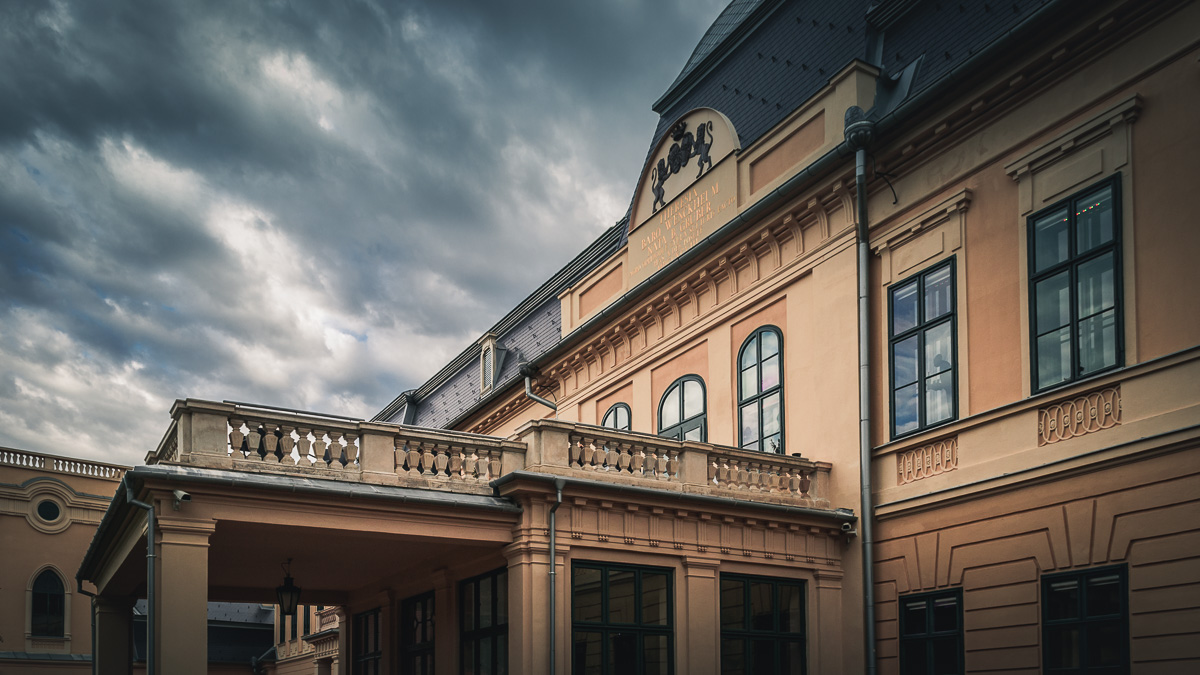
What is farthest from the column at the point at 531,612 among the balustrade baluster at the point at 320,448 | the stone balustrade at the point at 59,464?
the stone balustrade at the point at 59,464

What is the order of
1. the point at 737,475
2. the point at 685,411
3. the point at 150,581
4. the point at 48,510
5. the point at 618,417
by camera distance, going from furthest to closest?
the point at 48,510, the point at 618,417, the point at 685,411, the point at 737,475, the point at 150,581

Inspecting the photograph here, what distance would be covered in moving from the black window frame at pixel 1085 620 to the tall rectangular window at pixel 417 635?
361 inches

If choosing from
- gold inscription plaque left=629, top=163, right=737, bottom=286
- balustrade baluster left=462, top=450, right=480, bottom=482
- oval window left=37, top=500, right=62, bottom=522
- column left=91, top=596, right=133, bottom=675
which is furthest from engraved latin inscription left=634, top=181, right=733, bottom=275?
oval window left=37, top=500, right=62, bottom=522

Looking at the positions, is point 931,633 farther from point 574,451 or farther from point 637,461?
point 574,451

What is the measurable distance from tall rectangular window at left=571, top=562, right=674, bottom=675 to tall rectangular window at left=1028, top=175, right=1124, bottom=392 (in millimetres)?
5529

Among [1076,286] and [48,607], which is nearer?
[1076,286]

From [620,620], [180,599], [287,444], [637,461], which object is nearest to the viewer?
[180,599]

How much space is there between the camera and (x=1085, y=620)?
1154 cm

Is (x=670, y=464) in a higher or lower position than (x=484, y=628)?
higher

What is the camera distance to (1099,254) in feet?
39.2

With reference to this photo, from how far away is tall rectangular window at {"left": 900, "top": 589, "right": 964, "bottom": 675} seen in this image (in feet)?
43.5

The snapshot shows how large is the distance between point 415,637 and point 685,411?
631cm

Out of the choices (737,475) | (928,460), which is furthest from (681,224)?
(928,460)

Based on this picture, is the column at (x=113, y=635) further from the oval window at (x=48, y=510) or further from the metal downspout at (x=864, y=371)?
the oval window at (x=48, y=510)
